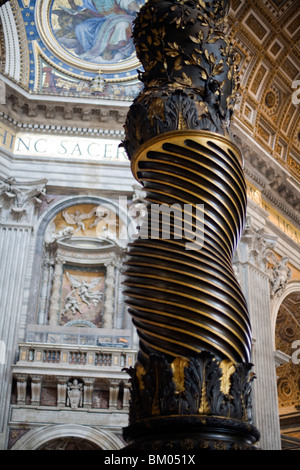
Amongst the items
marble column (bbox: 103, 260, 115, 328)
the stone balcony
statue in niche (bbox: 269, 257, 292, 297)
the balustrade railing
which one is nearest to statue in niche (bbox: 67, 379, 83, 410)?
the stone balcony

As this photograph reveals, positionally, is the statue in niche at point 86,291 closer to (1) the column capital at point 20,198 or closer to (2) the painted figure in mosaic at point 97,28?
(1) the column capital at point 20,198

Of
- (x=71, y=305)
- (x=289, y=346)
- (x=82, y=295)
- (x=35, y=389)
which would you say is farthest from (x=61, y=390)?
(x=289, y=346)

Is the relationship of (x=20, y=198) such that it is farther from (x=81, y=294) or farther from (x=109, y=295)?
(x=109, y=295)

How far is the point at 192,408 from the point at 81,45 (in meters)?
11.9

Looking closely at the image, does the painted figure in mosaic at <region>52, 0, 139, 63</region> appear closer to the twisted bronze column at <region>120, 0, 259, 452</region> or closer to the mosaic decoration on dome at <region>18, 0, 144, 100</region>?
the mosaic decoration on dome at <region>18, 0, 144, 100</region>

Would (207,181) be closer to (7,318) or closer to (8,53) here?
(7,318)

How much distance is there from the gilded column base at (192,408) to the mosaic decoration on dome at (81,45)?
10.7m

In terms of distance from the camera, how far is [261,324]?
1106cm

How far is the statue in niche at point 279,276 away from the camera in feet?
39.7

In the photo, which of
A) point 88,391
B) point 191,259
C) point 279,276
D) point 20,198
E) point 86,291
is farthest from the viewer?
point 279,276

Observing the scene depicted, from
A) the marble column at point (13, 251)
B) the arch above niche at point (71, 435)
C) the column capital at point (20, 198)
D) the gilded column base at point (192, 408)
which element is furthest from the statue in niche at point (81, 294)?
the gilded column base at point (192, 408)

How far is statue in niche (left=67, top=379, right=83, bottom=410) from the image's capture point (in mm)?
8742

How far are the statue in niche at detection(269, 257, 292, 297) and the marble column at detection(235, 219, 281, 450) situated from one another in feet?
0.87

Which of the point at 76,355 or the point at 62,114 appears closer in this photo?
the point at 76,355
